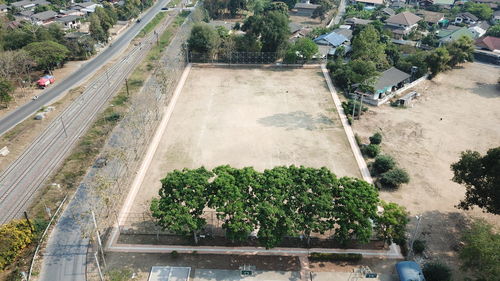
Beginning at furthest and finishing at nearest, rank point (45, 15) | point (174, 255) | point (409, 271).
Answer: point (45, 15) < point (174, 255) < point (409, 271)

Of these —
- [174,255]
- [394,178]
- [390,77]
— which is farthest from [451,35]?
[174,255]

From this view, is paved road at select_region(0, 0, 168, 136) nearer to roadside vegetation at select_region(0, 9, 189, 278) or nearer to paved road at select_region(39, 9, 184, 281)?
roadside vegetation at select_region(0, 9, 189, 278)

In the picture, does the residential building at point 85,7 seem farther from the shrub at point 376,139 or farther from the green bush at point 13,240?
the shrub at point 376,139

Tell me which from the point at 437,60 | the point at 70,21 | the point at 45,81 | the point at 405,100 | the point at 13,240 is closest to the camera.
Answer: the point at 13,240

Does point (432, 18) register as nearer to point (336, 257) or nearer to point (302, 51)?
point (302, 51)

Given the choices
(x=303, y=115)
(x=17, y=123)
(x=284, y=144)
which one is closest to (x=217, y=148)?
(x=284, y=144)

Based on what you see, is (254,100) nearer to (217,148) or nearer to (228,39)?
(217,148)

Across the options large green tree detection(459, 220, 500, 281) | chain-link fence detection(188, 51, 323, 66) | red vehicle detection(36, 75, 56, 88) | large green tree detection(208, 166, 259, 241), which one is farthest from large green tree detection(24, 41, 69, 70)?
large green tree detection(459, 220, 500, 281)
